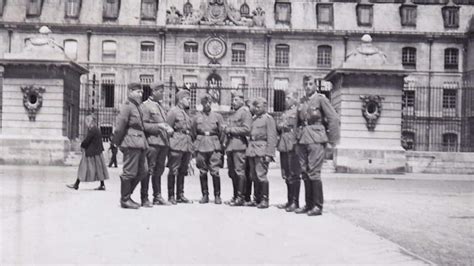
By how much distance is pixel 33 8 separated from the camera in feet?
138

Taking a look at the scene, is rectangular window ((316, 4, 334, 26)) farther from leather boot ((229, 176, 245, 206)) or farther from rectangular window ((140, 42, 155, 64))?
leather boot ((229, 176, 245, 206))

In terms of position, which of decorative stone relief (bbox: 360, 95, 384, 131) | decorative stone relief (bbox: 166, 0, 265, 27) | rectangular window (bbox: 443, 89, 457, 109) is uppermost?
decorative stone relief (bbox: 166, 0, 265, 27)

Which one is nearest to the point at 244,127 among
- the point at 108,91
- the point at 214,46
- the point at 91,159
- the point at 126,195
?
the point at 126,195

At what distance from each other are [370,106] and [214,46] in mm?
22025

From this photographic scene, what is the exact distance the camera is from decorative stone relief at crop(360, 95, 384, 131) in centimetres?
2064

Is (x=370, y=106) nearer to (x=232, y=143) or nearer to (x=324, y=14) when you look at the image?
(x=232, y=143)

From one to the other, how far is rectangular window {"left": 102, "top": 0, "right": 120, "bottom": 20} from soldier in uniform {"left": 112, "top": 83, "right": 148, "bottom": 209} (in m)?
33.9

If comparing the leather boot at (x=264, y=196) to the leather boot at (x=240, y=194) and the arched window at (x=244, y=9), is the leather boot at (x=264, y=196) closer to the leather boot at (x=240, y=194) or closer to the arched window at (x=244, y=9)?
the leather boot at (x=240, y=194)

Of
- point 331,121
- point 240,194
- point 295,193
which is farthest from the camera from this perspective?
point 240,194

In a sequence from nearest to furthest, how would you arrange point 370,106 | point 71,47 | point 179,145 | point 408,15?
point 179,145 < point 370,106 < point 71,47 < point 408,15

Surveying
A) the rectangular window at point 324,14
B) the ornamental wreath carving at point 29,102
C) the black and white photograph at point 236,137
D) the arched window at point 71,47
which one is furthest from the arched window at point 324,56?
the ornamental wreath carving at point 29,102

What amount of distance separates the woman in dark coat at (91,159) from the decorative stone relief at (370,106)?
1056 centimetres

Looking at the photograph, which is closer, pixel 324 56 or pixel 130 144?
pixel 130 144

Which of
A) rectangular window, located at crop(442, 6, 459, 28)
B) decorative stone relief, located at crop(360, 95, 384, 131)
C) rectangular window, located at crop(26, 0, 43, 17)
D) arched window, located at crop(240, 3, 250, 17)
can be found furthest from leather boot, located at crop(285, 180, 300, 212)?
rectangular window, located at crop(442, 6, 459, 28)
